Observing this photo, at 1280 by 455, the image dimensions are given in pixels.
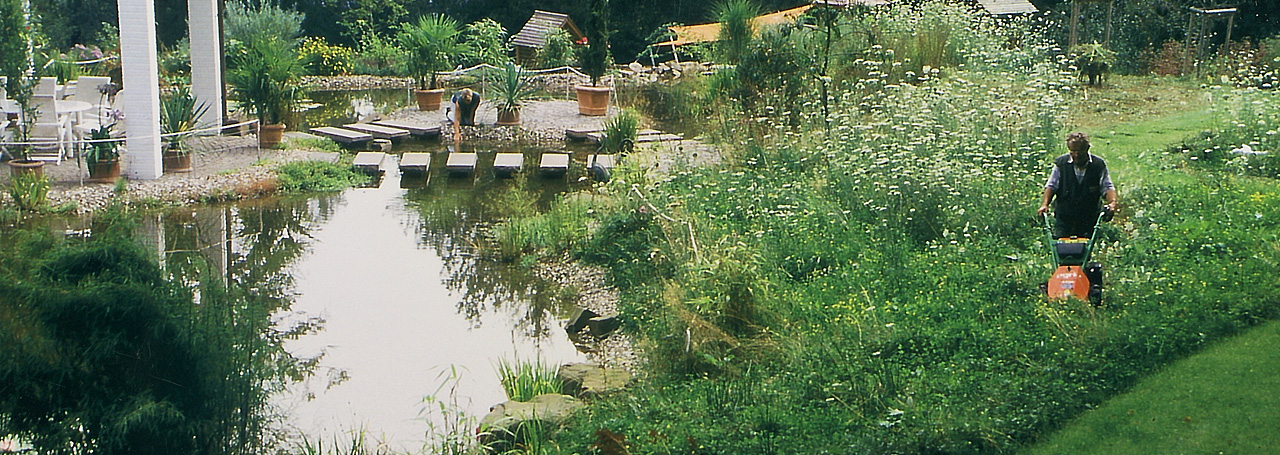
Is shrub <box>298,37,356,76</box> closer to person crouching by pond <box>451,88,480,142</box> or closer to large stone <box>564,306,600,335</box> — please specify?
person crouching by pond <box>451,88,480,142</box>

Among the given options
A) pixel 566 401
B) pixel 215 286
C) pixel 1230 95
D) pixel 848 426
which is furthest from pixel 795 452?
pixel 1230 95

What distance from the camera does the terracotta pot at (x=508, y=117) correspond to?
17.7 meters

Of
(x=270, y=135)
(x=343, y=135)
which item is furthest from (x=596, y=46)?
(x=270, y=135)

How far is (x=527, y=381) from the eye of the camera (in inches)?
264

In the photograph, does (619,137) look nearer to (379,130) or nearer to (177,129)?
(379,130)

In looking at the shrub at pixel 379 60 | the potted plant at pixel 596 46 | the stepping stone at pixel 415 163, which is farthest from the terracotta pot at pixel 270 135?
the shrub at pixel 379 60

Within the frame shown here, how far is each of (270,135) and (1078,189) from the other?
1058 centimetres

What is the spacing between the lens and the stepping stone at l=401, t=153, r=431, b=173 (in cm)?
1411

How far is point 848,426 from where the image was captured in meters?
5.36

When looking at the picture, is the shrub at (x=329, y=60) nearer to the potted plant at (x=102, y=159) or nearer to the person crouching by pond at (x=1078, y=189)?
the potted plant at (x=102, y=159)

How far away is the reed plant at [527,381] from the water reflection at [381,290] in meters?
0.17

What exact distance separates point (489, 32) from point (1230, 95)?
16.1m

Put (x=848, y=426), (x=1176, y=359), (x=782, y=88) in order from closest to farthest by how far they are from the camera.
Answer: (x=848, y=426), (x=1176, y=359), (x=782, y=88)

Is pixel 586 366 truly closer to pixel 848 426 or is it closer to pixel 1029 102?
pixel 848 426
